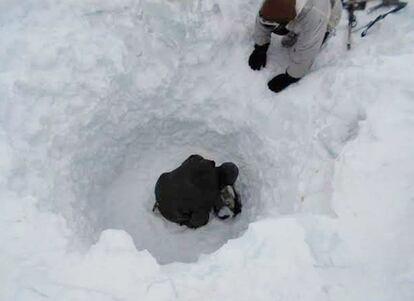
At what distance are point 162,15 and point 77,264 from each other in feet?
6.66

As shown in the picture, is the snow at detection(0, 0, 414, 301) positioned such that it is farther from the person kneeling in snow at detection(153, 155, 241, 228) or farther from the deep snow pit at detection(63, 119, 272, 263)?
the person kneeling in snow at detection(153, 155, 241, 228)

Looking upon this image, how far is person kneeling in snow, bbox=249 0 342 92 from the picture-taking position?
2.97 meters

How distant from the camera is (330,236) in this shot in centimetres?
279

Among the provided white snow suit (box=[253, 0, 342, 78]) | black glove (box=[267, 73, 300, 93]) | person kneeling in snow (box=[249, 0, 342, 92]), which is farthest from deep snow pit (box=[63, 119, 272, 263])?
white snow suit (box=[253, 0, 342, 78])

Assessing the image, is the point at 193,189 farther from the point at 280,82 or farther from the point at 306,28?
the point at 306,28

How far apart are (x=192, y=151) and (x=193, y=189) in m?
1.00

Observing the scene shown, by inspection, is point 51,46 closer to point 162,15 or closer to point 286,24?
point 162,15

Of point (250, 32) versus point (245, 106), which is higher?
point (250, 32)

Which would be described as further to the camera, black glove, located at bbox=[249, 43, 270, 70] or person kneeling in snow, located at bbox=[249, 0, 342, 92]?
black glove, located at bbox=[249, 43, 270, 70]

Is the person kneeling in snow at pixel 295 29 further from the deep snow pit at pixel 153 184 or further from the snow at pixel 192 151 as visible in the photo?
the deep snow pit at pixel 153 184

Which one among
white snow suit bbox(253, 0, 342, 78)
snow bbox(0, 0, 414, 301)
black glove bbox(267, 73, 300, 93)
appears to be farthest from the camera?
black glove bbox(267, 73, 300, 93)

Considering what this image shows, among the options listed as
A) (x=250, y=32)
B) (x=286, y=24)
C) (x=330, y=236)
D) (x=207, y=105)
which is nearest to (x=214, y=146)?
(x=207, y=105)

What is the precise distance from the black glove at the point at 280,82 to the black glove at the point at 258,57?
0.17 metres

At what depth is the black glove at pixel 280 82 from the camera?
3627 millimetres
